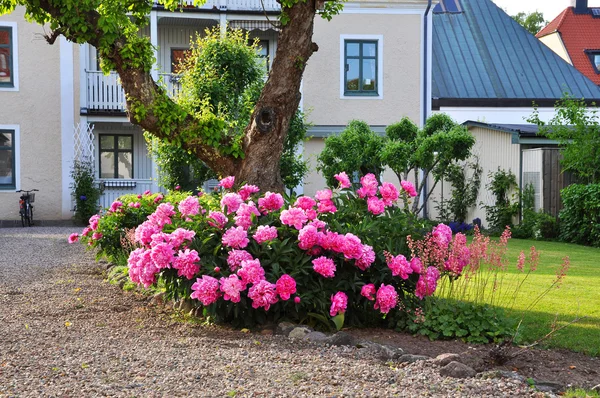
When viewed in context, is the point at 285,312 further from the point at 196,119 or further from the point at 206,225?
the point at 196,119

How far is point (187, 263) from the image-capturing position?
5.80 m

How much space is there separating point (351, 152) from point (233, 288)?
11218mm

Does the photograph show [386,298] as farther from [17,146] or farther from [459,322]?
[17,146]

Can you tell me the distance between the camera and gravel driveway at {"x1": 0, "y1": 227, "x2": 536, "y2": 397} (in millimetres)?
4000

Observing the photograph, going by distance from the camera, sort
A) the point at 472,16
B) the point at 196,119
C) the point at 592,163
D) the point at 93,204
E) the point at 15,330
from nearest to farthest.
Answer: the point at 15,330, the point at 196,119, the point at 592,163, the point at 93,204, the point at 472,16

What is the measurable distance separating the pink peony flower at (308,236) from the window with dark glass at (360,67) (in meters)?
15.4

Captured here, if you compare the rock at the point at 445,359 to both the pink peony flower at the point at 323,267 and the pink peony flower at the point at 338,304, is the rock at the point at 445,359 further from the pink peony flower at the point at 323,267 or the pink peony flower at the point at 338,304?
the pink peony flower at the point at 323,267

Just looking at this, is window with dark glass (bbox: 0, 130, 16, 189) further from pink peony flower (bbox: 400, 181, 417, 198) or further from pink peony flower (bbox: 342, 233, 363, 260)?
pink peony flower (bbox: 342, 233, 363, 260)

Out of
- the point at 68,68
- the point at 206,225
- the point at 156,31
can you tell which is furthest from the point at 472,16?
the point at 206,225

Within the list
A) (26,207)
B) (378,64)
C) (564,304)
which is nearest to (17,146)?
(26,207)

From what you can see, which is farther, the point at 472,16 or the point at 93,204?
the point at 472,16

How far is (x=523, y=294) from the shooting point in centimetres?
805

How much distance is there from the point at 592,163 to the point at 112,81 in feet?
38.9

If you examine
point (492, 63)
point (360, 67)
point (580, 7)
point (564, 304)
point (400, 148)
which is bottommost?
point (564, 304)
